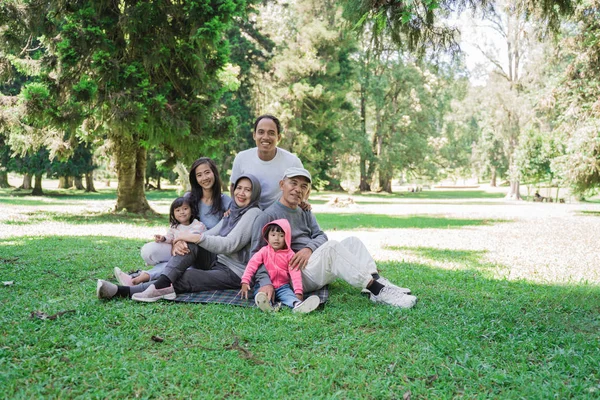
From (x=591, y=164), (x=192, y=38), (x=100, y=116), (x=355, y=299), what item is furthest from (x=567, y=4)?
(x=591, y=164)

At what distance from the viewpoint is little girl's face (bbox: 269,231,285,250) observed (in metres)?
4.69

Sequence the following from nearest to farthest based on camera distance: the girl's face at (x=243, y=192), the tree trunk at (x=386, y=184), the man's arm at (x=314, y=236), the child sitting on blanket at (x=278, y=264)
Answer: the child sitting on blanket at (x=278, y=264)
the man's arm at (x=314, y=236)
the girl's face at (x=243, y=192)
the tree trunk at (x=386, y=184)

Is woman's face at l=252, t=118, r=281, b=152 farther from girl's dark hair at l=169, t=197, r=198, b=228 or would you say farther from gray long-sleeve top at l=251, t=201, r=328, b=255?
girl's dark hair at l=169, t=197, r=198, b=228

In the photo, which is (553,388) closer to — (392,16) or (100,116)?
(392,16)

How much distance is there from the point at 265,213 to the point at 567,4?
163 inches

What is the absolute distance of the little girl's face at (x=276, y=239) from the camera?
4.69 meters

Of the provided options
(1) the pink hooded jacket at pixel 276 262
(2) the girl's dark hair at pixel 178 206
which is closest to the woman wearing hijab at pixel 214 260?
(1) the pink hooded jacket at pixel 276 262

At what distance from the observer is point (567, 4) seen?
17.8 feet

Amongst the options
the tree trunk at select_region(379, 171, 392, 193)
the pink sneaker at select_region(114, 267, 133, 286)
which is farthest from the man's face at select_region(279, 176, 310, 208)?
the tree trunk at select_region(379, 171, 392, 193)

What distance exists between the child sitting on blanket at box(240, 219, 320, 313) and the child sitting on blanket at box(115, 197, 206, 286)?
0.86 metres

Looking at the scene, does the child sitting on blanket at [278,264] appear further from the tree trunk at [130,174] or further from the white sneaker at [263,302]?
the tree trunk at [130,174]

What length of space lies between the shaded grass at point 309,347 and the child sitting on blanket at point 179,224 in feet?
1.71

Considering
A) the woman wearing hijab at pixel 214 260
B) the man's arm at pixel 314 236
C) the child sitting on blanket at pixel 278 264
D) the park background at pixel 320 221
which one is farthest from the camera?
the man's arm at pixel 314 236

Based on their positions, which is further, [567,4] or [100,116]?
[100,116]
